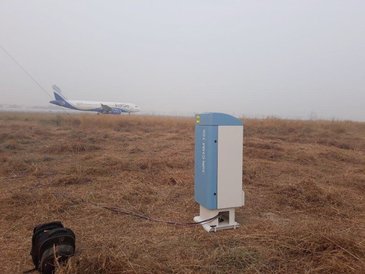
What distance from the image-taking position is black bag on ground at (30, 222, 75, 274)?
2664 millimetres

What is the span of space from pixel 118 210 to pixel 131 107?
51.8 metres

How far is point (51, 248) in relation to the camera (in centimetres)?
272

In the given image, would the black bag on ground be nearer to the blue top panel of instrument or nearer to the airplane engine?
the blue top panel of instrument

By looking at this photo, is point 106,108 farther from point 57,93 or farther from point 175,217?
point 175,217

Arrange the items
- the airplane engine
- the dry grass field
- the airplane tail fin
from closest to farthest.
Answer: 1. the dry grass field
2. the airplane tail fin
3. the airplane engine

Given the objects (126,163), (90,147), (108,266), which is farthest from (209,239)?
(90,147)

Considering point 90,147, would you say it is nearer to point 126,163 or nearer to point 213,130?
point 126,163

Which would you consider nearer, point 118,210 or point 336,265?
point 336,265

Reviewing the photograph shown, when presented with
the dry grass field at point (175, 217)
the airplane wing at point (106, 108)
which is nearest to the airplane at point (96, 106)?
the airplane wing at point (106, 108)

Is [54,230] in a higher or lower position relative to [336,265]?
higher

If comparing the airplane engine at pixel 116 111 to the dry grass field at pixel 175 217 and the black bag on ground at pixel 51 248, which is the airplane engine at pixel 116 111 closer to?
the dry grass field at pixel 175 217

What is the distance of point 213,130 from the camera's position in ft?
12.4

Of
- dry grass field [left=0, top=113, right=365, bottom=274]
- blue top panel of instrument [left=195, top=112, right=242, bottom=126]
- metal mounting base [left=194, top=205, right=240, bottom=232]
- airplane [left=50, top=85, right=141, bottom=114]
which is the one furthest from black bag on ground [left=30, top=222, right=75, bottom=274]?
airplane [left=50, top=85, right=141, bottom=114]

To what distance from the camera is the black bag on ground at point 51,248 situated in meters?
2.66
